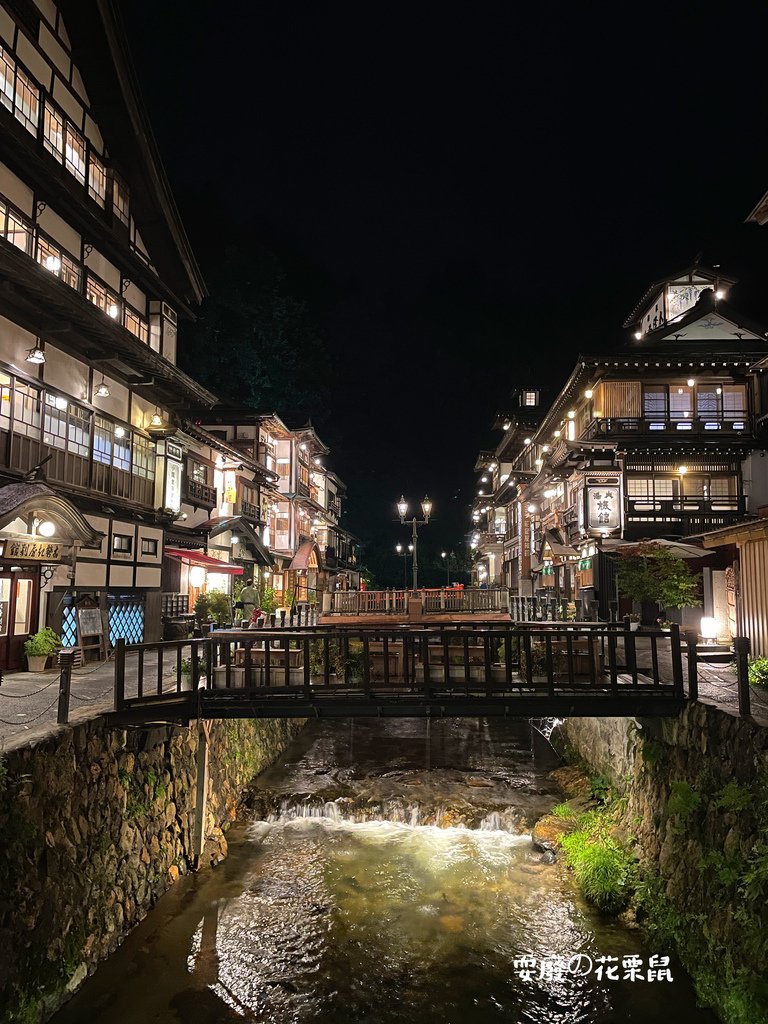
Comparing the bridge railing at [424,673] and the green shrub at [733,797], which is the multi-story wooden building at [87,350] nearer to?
the bridge railing at [424,673]

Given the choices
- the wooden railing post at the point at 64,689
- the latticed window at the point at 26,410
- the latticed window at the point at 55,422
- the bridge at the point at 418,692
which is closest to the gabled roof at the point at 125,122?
the latticed window at the point at 55,422

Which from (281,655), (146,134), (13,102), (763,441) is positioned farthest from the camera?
(763,441)

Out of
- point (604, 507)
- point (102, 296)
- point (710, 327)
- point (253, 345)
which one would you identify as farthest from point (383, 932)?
point (253, 345)

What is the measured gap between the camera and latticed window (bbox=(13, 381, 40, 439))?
616 inches

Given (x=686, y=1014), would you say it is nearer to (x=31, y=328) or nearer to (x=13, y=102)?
(x=31, y=328)

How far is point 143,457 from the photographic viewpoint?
22.9m

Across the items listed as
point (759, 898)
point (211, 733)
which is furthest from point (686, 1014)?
point (211, 733)

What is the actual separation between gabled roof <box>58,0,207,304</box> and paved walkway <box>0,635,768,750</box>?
17588 millimetres

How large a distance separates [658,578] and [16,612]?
20885mm

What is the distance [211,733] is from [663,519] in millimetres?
26486

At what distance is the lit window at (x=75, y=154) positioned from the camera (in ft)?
61.0

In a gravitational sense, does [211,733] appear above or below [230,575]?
below

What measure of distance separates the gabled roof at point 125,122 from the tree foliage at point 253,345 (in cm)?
2904

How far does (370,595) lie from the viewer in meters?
23.3
